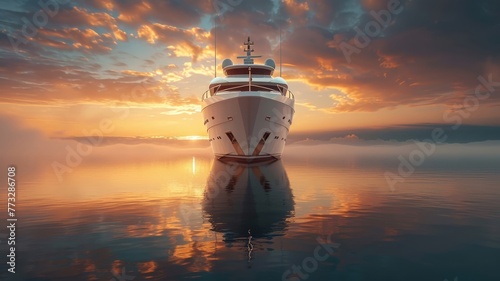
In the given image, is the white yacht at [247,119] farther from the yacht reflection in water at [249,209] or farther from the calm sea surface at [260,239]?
the calm sea surface at [260,239]

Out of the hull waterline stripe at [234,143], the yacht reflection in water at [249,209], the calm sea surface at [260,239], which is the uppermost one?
the hull waterline stripe at [234,143]

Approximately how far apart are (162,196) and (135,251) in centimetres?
1011

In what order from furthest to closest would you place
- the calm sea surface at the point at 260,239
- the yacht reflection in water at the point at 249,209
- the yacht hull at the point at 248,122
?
the yacht hull at the point at 248,122, the yacht reflection in water at the point at 249,209, the calm sea surface at the point at 260,239

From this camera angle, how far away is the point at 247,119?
2973 cm

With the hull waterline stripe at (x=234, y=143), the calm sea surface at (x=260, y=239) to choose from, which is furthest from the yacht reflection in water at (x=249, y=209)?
the hull waterline stripe at (x=234, y=143)

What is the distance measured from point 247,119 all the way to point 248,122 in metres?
0.32

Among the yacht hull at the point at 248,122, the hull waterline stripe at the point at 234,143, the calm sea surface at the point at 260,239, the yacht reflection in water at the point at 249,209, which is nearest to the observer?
the calm sea surface at the point at 260,239

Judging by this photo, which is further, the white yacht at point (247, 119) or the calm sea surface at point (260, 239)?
the white yacht at point (247, 119)

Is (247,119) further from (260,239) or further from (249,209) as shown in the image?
(260,239)

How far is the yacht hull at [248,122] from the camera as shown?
29.7 metres

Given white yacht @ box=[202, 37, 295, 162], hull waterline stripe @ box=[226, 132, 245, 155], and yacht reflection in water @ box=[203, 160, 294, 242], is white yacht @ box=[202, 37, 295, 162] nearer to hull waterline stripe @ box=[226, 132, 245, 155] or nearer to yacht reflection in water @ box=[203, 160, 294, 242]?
hull waterline stripe @ box=[226, 132, 245, 155]

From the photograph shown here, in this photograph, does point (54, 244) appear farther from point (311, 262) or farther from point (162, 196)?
point (162, 196)

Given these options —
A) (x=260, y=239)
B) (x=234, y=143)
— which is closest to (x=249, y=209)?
(x=260, y=239)

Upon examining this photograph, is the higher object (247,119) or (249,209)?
(247,119)
